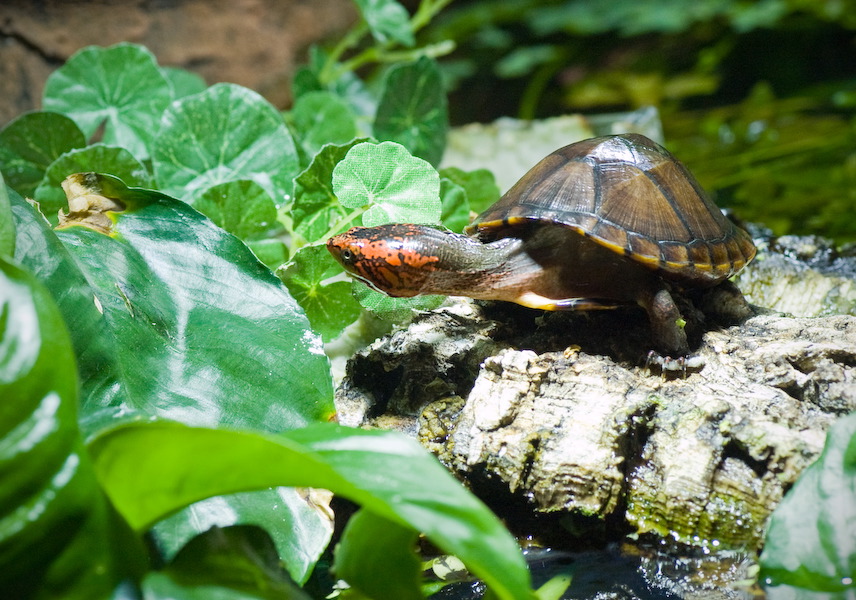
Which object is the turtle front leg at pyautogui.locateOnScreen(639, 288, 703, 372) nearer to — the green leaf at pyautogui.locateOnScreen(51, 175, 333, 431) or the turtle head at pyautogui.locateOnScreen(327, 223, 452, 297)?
the turtle head at pyautogui.locateOnScreen(327, 223, 452, 297)

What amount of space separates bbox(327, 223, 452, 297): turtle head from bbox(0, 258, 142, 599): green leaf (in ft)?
2.35

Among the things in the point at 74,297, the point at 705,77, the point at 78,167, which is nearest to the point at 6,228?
the point at 74,297

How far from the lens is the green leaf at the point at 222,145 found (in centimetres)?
192

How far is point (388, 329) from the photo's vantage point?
6.04ft

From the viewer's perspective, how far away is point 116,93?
2275 millimetres

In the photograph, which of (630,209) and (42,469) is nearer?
(42,469)

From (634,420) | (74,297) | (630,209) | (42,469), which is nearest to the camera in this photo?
(42,469)

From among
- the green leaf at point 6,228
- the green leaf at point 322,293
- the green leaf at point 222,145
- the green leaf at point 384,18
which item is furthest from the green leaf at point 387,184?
the green leaf at point 384,18

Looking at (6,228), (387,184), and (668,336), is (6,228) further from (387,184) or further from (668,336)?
(668,336)

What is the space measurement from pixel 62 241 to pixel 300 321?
0.50 meters

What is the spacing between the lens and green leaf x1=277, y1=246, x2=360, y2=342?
5.52 ft

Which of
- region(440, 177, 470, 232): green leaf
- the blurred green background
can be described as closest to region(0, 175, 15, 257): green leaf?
region(440, 177, 470, 232): green leaf

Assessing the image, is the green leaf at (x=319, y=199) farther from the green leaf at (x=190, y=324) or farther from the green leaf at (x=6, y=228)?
the green leaf at (x=6, y=228)

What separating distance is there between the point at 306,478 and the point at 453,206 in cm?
125
